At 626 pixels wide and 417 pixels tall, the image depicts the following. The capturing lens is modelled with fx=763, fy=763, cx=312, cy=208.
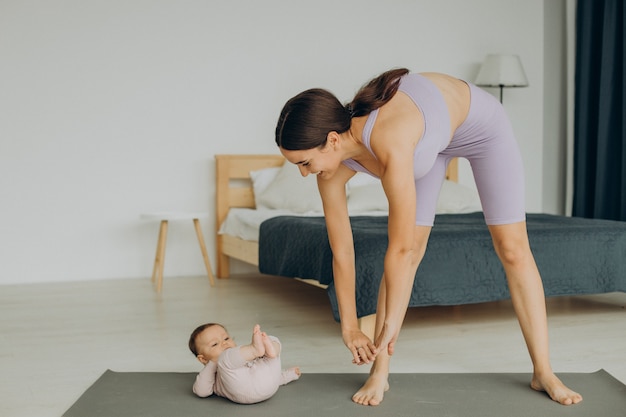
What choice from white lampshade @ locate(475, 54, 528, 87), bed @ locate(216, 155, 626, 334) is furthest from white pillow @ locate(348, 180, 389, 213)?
white lampshade @ locate(475, 54, 528, 87)

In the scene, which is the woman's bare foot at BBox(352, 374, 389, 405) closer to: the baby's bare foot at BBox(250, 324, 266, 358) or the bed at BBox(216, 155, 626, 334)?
the baby's bare foot at BBox(250, 324, 266, 358)

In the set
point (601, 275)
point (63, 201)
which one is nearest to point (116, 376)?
point (601, 275)

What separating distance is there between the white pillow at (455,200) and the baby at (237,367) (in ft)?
8.05

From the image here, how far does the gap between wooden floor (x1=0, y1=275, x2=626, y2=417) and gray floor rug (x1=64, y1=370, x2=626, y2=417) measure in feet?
0.38

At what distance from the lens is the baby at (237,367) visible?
205 cm

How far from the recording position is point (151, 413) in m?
2.00

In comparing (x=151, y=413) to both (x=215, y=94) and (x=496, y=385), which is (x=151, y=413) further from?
(x=215, y=94)

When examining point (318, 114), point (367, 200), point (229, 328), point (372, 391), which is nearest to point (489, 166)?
point (318, 114)

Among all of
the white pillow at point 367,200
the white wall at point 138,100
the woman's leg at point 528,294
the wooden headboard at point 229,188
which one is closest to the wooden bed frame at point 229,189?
the wooden headboard at point 229,188

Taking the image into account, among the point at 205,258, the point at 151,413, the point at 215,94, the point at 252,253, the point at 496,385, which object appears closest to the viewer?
the point at 151,413

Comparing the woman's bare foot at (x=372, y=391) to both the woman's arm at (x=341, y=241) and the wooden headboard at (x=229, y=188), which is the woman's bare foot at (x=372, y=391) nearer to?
the woman's arm at (x=341, y=241)

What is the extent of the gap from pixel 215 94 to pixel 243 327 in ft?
6.93

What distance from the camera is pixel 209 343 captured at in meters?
2.18

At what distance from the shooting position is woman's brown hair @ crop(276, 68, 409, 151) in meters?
1.77
